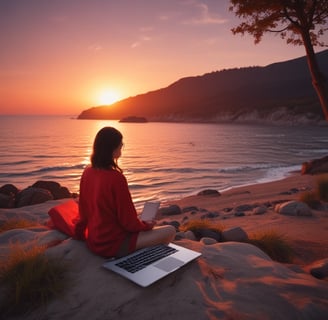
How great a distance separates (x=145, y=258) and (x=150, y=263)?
12cm

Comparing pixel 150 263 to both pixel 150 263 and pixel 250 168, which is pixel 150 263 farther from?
pixel 250 168

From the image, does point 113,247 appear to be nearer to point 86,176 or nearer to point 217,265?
point 86,176

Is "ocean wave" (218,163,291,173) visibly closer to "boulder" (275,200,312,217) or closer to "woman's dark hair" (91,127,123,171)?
"boulder" (275,200,312,217)

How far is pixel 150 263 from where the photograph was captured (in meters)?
3.67

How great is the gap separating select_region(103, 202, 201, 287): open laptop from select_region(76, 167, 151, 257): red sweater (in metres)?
0.20

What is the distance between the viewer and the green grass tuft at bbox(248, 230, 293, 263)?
551 centimetres

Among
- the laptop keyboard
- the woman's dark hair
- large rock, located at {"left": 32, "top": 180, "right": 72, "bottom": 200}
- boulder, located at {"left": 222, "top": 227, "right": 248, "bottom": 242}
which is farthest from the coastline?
large rock, located at {"left": 32, "top": 180, "right": 72, "bottom": 200}

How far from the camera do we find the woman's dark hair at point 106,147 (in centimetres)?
365

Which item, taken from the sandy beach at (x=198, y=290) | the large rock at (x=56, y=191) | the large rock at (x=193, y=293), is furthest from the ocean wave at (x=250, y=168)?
the large rock at (x=193, y=293)

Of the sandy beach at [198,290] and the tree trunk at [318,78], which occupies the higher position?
the tree trunk at [318,78]

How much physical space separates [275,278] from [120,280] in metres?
2.01

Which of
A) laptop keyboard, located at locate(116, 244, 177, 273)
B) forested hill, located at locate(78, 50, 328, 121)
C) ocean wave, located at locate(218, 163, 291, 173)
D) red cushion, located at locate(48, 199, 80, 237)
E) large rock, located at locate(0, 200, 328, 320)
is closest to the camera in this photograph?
A: large rock, located at locate(0, 200, 328, 320)

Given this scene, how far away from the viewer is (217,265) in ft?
13.4

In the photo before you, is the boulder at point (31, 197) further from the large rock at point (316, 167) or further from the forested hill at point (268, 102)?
the forested hill at point (268, 102)
